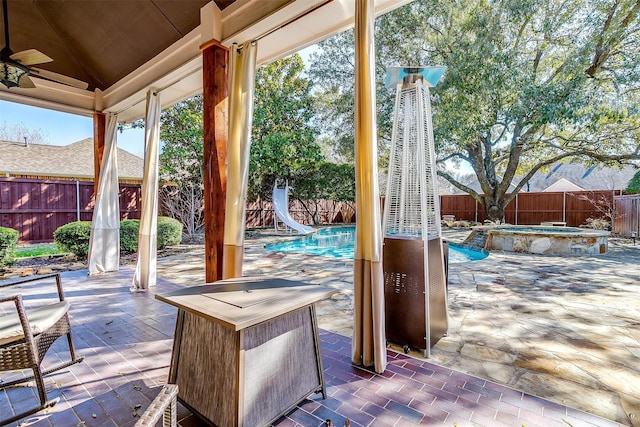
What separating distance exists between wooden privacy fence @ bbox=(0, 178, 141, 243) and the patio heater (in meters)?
9.52

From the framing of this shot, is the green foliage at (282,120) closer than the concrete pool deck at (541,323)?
No

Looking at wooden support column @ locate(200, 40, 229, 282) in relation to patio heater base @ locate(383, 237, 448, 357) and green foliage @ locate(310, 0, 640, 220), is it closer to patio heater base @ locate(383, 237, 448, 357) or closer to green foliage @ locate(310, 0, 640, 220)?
patio heater base @ locate(383, 237, 448, 357)

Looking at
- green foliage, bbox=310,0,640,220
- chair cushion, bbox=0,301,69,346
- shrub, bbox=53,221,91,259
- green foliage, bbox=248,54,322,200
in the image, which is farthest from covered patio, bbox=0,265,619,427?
green foliage, bbox=248,54,322,200

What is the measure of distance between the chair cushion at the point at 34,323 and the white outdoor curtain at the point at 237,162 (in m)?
1.25

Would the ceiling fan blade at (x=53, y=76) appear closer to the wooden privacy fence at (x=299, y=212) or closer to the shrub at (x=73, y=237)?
the shrub at (x=73, y=237)

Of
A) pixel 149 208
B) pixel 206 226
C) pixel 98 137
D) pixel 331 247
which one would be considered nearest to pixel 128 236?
pixel 98 137

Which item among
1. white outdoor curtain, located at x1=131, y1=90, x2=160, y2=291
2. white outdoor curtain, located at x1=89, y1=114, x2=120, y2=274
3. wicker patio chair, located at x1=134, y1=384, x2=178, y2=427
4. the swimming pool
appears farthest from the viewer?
the swimming pool

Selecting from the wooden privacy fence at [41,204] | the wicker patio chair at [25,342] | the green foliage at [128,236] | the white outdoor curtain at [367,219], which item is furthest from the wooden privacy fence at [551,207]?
the wooden privacy fence at [41,204]

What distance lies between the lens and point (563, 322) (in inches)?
114

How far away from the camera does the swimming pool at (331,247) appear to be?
7.40 m

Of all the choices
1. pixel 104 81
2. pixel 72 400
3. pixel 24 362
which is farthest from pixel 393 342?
pixel 104 81

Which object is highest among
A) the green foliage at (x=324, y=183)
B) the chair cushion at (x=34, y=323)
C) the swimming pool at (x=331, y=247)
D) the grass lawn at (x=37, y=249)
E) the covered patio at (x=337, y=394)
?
the green foliage at (x=324, y=183)

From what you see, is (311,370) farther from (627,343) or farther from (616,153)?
(616,153)

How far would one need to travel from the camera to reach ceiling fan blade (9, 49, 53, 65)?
3209 millimetres
